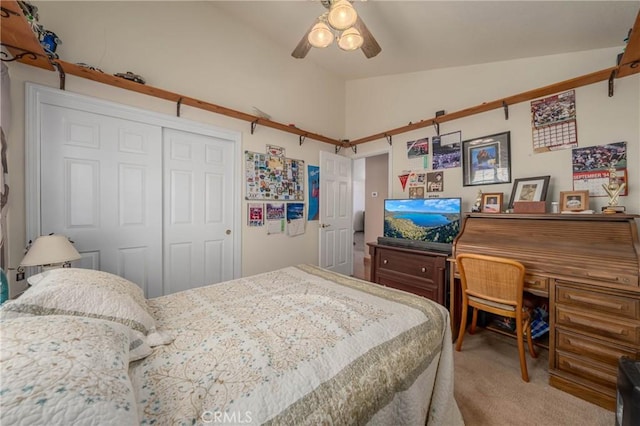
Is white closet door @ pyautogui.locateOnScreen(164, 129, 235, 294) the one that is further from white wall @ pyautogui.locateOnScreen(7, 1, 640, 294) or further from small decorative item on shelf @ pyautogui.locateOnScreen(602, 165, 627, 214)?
small decorative item on shelf @ pyautogui.locateOnScreen(602, 165, 627, 214)

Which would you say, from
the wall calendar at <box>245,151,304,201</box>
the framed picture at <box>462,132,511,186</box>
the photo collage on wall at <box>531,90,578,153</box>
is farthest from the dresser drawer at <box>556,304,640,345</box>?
the wall calendar at <box>245,151,304,201</box>

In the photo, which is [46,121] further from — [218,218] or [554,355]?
[554,355]

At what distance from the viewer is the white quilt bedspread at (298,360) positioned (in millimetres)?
701

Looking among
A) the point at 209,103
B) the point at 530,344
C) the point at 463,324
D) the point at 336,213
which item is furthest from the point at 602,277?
the point at 209,103

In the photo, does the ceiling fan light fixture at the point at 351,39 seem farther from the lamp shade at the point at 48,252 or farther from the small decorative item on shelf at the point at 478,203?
the lamp shade at the point at 48,252

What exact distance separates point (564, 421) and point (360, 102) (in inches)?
155

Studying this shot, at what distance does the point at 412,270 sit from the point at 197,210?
2395 millimetres

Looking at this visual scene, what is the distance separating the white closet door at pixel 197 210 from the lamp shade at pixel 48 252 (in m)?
0.80

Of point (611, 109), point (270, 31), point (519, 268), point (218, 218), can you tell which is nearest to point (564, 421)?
point (519, 268)

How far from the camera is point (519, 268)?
1651 mm

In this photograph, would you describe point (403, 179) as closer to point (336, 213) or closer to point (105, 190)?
point (336, 213)

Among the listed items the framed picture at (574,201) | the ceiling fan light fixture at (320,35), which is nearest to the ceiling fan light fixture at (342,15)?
the ceiling fan light fixture at (320,35)

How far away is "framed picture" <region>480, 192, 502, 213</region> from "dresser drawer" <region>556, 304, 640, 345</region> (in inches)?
40.9

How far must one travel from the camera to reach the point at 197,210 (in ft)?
→ 8.43
